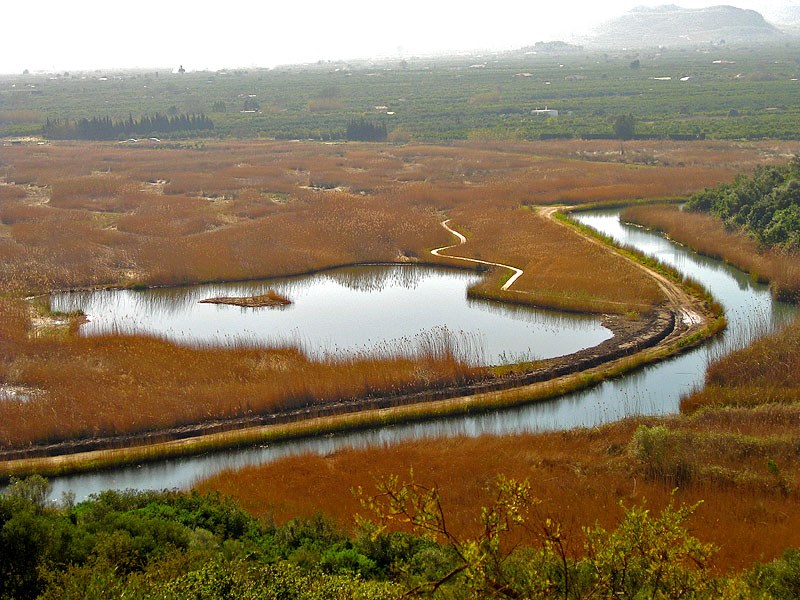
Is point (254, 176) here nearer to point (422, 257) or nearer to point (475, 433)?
point (422, 257)

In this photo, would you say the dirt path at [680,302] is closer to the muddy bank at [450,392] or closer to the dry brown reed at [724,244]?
the muddy bank at [450,392]

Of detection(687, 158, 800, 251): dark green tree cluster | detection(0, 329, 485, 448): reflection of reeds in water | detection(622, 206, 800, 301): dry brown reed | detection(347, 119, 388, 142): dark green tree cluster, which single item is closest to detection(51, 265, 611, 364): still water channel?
detection(0, 329, 485, 448): reflection of reeds in water

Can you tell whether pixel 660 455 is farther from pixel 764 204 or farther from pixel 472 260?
pixel 764 204

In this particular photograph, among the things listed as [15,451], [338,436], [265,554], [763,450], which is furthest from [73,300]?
[763,450]

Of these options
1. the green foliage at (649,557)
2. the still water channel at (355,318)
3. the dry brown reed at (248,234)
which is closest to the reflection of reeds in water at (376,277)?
the still water channel at (355,318)

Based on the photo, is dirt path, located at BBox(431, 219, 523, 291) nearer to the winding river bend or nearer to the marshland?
the marshland
